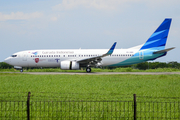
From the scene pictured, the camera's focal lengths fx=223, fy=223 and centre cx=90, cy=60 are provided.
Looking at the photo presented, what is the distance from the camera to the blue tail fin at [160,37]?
33.6 m

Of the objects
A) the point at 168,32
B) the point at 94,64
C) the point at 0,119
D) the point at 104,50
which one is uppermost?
the point at 168,32

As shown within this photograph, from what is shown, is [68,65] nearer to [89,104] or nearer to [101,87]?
[101,87]

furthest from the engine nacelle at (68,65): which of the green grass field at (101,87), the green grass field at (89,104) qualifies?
the green grass field at (89,104)

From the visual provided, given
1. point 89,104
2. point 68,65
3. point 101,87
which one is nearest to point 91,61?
point 68,65

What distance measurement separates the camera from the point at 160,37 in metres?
33.8

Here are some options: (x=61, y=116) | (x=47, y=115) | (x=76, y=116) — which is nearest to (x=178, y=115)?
(x=76, y=116)

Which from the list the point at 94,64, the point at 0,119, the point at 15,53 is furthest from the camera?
the point at 15,53

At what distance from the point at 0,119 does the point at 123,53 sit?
27.0m

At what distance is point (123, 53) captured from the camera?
33.1m

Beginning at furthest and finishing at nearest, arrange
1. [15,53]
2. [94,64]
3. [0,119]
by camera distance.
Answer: [15,53] < [94,64] < [0,119]

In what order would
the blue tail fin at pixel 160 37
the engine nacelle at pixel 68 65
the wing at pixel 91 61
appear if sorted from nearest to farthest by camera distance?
the wing at pixel 91 61 < the engine nacelle at pixel 68 65 < the blue tail fin at pixel 160 37

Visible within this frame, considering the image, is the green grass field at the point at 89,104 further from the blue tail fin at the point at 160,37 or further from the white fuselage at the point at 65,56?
the blue tail fin at the point at 160,37

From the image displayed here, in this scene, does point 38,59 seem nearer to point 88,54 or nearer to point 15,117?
point 88,54

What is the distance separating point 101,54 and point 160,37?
367 inches
